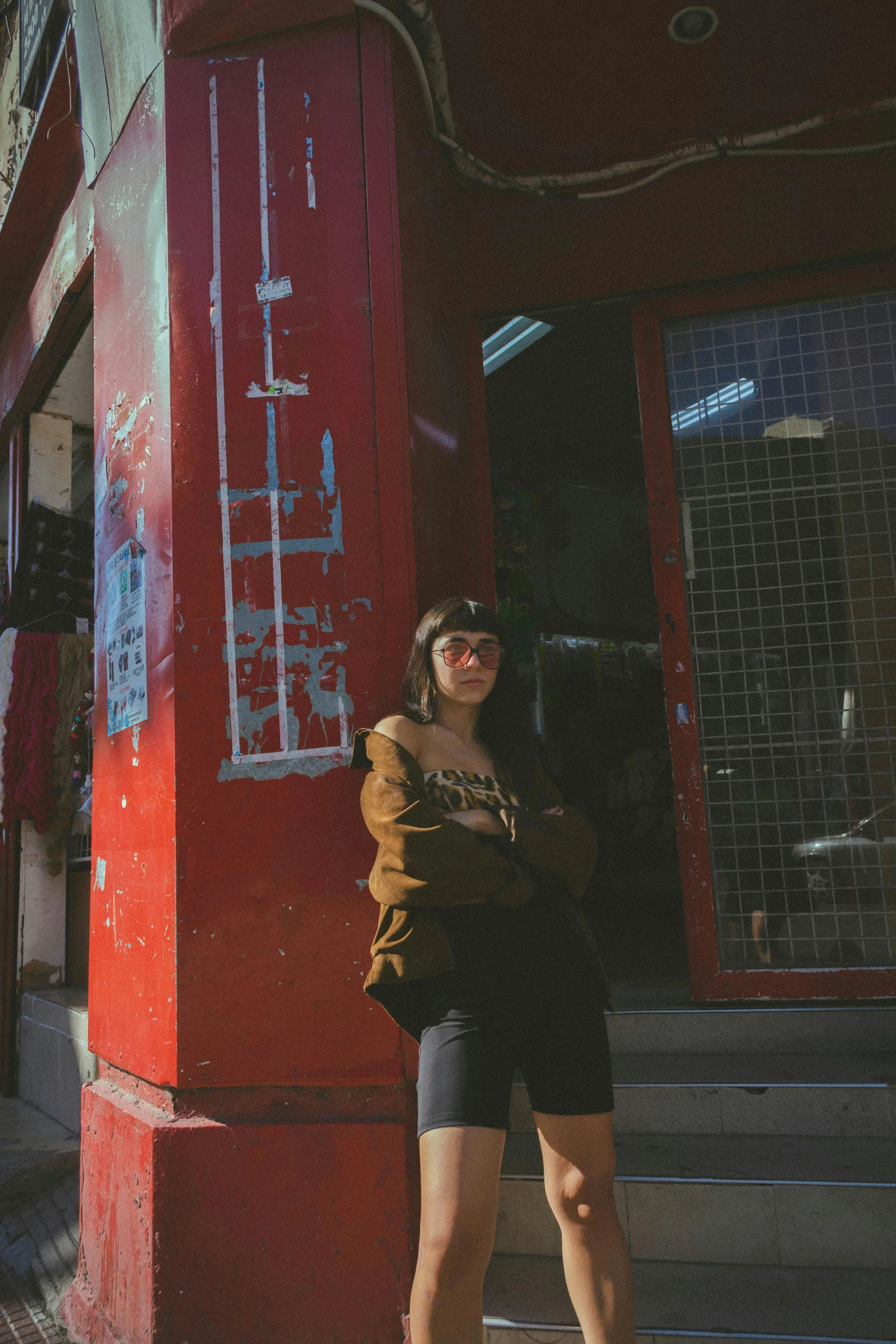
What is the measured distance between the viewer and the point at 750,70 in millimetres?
3609

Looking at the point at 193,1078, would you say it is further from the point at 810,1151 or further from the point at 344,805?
the point at 810,1151

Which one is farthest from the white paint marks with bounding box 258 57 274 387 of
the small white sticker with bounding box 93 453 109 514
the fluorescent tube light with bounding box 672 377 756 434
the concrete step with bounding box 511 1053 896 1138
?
the concrete step with bounding box 511 1053 896 1138

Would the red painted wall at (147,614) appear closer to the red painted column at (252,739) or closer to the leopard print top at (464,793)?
the red painted column at (252,739)

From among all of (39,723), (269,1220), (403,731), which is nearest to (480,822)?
(403,731)

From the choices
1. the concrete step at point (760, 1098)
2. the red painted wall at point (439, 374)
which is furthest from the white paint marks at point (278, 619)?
the concrete step at point (760, 1098)

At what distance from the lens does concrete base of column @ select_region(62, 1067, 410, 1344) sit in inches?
100

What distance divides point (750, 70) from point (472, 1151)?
13.0 ft

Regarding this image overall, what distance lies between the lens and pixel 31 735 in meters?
5.10

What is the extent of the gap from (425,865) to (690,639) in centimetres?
203

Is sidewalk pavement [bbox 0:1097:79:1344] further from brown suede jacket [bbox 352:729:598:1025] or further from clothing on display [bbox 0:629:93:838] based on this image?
brown suede jacket [bbox 352:729:598:1025]

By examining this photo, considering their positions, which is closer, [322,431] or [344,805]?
[344,805]

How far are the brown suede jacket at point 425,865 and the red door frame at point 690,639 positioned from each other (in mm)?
1462

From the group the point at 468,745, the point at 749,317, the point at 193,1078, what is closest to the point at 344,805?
the point at 468,745

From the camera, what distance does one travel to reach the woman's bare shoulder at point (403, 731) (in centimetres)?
227
